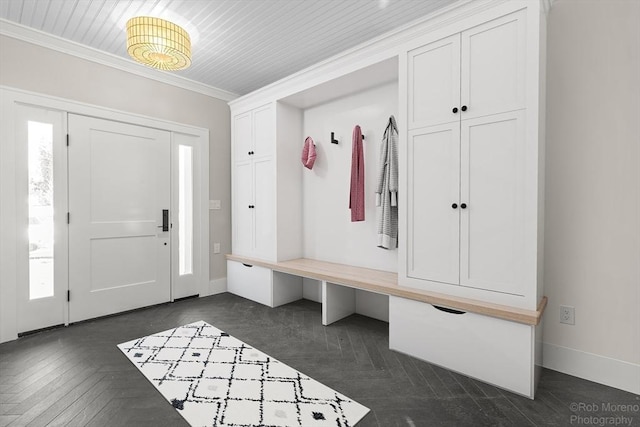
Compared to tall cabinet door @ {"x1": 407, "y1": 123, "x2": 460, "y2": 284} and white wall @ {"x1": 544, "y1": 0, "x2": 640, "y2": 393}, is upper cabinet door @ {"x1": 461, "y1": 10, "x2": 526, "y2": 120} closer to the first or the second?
tall cabinet door @ {"x1": 407, "y1": 123, "x2": 460, "y2": 284}

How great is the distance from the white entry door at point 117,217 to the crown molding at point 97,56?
60 cm

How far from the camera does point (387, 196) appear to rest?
2842 millimetres

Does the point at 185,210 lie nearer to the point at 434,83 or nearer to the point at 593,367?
the point at 434,83

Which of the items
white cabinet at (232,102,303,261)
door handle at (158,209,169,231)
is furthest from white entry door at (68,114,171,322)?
white cabinet at (232,102,303,261)

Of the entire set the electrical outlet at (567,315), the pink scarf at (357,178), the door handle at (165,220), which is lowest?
the electrical outlet at (567,315)

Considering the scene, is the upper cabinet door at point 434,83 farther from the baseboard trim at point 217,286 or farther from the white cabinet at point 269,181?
the baseboard trim at point 217,286

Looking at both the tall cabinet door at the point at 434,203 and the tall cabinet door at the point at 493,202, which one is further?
the tall cabinet door at the point at 434,203

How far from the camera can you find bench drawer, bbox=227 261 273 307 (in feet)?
11.9

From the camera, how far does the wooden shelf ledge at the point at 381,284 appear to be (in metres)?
1.90

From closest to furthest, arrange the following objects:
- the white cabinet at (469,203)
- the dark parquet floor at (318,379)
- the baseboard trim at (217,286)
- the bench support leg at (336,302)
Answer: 1. the dark parquet floor at (318,379)
2. the white cabinet at (469,203)
3. the bench support leg at (336,302)
4. the baseboard trim at (217,286)

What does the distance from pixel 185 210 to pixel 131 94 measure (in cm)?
139

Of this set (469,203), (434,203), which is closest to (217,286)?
(434,203)

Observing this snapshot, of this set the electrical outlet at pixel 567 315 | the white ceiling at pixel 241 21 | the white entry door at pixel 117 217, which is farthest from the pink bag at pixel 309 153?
the electrical outlet at pixel 567 315

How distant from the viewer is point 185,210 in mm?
3904
